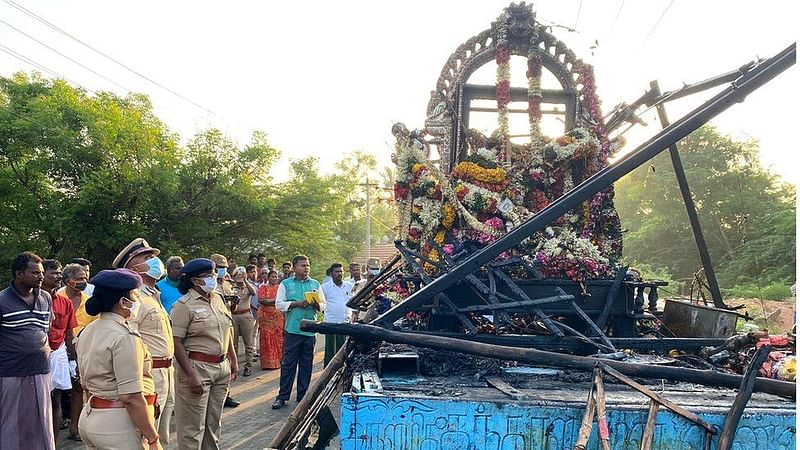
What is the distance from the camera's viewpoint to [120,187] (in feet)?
48.5

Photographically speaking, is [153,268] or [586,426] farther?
[153,268]

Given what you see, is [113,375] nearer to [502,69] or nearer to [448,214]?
[448,214]

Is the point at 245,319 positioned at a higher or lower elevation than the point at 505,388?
higher

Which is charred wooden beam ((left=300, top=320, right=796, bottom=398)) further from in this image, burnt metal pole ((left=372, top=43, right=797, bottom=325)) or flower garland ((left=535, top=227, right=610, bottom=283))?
flower garland ((left=535, top=227, right=610, bottom=283))

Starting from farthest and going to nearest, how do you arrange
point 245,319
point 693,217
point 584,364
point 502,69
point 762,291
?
point 762,291 < point 245,319 < point 502,69 < point 693,217 < point 584,364

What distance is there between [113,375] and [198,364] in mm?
1503

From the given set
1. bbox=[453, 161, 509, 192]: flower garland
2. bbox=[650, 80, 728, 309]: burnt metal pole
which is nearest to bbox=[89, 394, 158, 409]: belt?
bbox=[453, 161, 509, 192]: flower garland

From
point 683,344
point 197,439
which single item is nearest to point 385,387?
point 197,439

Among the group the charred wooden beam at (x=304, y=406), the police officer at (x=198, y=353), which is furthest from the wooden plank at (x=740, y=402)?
the police officer at (x=198, y=353)

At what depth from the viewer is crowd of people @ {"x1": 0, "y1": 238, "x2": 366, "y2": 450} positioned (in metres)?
3.41

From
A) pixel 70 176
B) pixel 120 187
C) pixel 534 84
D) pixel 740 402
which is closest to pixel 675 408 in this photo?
pixel 740 402

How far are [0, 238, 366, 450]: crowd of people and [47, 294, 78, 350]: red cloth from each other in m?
0.01

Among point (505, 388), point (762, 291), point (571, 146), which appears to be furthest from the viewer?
point (762, 291)

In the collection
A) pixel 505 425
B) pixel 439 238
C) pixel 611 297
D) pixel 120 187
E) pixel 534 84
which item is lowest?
pixel 505 425
